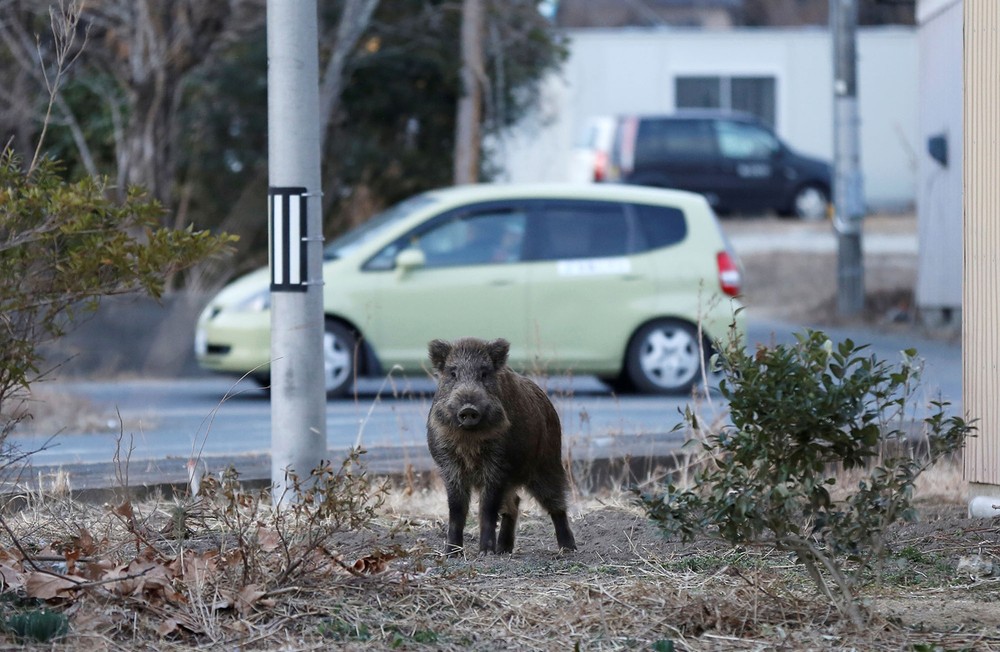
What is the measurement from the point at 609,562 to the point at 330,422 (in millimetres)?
5510

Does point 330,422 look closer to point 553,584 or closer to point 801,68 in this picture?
point 553,584

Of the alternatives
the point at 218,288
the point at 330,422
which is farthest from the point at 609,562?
the point at 218,288

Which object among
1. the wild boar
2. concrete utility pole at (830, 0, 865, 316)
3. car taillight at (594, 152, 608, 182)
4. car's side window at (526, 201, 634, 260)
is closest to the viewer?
the wild boar

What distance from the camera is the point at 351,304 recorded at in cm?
1220

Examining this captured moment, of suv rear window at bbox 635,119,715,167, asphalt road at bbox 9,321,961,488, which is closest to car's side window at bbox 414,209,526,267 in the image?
asphalt road at bbox 9,321,961,488

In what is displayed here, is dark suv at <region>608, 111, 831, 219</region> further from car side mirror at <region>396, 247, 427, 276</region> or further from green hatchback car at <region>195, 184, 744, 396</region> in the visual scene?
car side mirror at <region>396, 247, 427, 276</region>

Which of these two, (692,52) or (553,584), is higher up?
(692,52)

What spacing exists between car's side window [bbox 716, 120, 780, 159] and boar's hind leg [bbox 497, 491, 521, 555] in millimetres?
24033

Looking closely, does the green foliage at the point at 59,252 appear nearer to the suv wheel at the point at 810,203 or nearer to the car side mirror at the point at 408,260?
the car side mirror at the point at 408,260

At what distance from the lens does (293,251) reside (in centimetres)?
666

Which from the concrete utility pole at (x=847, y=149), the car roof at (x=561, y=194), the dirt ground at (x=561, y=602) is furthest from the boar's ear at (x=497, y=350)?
the concrete utility pole at (x=847, y=149)

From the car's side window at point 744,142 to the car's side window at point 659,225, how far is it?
56.0 feet

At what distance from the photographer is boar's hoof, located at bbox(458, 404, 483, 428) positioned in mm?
5672

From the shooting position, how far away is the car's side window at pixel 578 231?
12.6 metres
